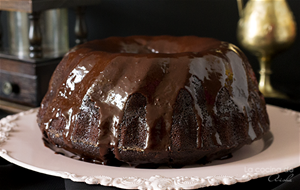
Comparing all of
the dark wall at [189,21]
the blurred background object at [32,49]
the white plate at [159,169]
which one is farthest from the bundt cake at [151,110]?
the dark wall at [189,21]

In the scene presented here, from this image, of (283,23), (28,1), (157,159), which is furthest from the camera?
(283,23)

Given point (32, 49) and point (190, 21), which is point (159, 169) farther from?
point (190, 21)

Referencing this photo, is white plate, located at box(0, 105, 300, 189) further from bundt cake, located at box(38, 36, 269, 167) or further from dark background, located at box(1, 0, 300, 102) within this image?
dark background, located at box(1, 0, 300, 102)

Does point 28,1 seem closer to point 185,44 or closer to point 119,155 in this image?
point 185,44

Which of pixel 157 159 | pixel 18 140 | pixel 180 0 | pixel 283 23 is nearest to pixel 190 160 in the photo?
pixel 157 159

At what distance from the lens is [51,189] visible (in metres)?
1.18

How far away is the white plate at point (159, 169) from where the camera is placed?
102 cm

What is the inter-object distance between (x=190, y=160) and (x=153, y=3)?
4.80ft

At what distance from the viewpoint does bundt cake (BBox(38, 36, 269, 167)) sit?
116cm

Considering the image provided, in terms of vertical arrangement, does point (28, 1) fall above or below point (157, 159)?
above

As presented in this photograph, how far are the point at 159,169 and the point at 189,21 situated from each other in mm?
1463

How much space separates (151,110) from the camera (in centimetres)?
116

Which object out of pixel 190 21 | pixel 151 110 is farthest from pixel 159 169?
pixel 190 21

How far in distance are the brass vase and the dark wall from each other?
0.23 m
